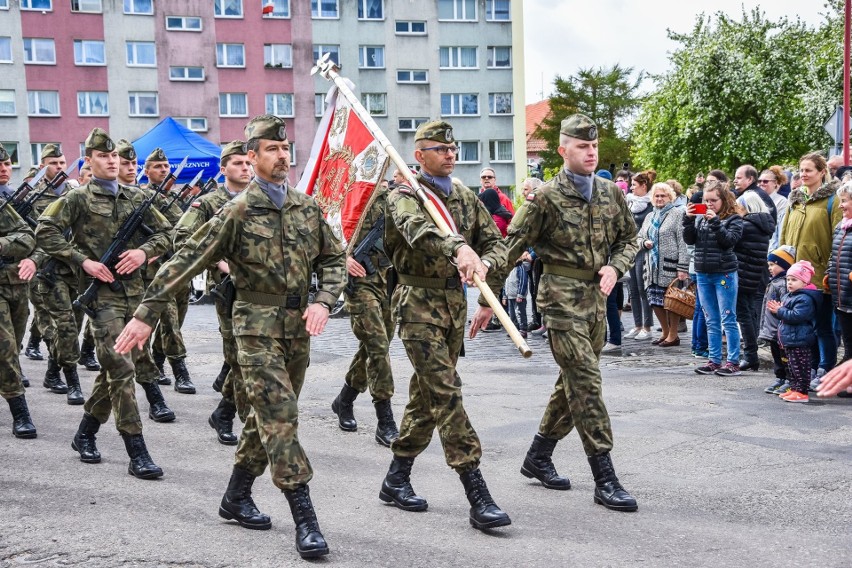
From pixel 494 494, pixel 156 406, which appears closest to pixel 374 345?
pixel 494 494

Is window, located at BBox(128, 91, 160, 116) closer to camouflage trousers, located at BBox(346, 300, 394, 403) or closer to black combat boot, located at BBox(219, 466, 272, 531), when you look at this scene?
camouflage trousers, located at BBox(346, 300, 394, 403)

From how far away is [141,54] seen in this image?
55.6 meters

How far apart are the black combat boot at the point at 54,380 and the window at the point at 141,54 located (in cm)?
4752

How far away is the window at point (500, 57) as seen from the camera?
59.5 metres

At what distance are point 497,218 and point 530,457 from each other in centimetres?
772

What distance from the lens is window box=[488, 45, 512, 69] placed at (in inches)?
2344

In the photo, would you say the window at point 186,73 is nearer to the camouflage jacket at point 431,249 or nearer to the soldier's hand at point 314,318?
the camouflage jacket at point 431,249

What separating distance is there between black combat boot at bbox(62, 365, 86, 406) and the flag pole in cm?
429

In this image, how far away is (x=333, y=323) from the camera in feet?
57.0

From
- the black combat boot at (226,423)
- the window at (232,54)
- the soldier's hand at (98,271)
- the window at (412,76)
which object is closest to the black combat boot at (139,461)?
the black combat boot at (226,423)

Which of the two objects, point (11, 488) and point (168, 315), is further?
point (168, 315)

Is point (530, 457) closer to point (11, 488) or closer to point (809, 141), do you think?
point (11, 488)

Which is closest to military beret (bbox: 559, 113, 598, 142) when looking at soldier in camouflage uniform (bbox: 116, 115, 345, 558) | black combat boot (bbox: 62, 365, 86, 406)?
soldier in camouflage uniform (bbox: 116, 115, 345, 558)

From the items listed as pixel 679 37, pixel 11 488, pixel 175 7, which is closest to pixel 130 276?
pixel 11 488
